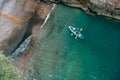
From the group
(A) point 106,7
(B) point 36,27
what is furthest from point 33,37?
(A) point 106,7

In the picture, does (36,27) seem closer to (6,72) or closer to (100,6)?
(100,6)

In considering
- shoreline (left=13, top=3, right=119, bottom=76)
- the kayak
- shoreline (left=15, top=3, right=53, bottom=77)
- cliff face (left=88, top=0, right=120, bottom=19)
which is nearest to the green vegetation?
shoreline (left=15, top=3, right=53, bottom=77)

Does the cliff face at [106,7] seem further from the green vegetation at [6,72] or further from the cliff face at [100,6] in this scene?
the green vegetation at [6,72]

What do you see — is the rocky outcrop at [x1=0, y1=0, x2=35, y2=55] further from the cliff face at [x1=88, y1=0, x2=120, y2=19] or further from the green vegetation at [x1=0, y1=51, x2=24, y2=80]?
the green vegetation at [x1=0, y1=51, x2=24, y2=80]

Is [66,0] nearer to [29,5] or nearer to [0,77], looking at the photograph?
[29,5]

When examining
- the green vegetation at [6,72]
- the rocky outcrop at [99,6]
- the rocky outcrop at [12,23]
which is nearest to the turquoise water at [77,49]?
the rocky outcrop at [99,6]
